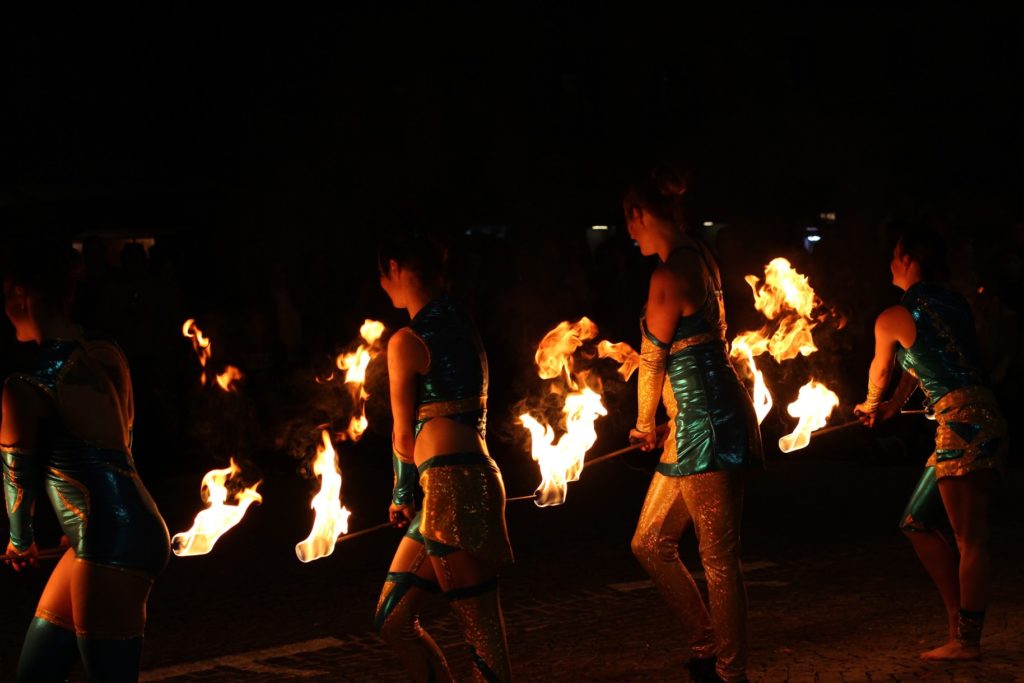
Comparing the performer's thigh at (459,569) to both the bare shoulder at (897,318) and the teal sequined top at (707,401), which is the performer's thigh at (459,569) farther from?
the bare shoulder at (897,318)

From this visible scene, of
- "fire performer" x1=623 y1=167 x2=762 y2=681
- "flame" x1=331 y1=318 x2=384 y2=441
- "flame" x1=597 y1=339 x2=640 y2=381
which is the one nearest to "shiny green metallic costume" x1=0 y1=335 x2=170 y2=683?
"flame" x1=331 y1=318 x2=384 y2=441

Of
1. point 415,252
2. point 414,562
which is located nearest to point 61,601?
point 414,562

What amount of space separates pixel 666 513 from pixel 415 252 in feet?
5.12

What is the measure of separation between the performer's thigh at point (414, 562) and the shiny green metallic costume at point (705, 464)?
109cm

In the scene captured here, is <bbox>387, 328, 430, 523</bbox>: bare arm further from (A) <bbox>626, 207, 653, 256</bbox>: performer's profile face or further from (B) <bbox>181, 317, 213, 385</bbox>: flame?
(B) <bbox>181, 317, 213, 385</bbox>: flame

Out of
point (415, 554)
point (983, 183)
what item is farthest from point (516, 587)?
point (983, 183)

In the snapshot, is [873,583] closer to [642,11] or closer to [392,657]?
[392,657]

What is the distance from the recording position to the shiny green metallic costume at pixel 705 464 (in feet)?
17.9

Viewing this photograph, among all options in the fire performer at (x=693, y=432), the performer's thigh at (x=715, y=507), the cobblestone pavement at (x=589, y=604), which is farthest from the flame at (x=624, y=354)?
the cobblestone pavement at (x=589, y=604)

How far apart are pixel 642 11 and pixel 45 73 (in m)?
15.4

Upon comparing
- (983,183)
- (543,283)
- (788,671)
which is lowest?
(788,671)

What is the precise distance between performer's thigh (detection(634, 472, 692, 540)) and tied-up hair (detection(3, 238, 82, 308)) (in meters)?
2.40

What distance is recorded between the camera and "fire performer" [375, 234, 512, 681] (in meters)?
4.80

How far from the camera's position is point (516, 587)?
25.8 ft
